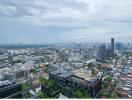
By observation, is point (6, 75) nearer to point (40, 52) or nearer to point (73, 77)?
point (40, 52)

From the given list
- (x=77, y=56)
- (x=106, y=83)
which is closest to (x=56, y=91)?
(x=106, y=83)

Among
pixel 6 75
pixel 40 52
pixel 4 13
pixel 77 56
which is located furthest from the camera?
pixel 40 52

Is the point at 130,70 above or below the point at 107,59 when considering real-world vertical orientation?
below

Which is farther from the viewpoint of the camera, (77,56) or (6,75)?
(77,56)

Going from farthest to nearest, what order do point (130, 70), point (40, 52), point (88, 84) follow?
point (130, 70), point (40, 52), point (88, 84)

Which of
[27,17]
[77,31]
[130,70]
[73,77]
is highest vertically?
[27,17]

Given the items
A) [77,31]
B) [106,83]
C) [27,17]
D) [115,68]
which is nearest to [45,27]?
[27,17]

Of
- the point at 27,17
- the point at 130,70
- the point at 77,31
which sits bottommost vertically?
the point at 130,70

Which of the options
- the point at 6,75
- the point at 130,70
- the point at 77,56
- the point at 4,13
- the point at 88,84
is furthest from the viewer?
the point at 130,70

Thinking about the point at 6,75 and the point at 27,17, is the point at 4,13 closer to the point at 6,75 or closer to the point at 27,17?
the point at 27,17
